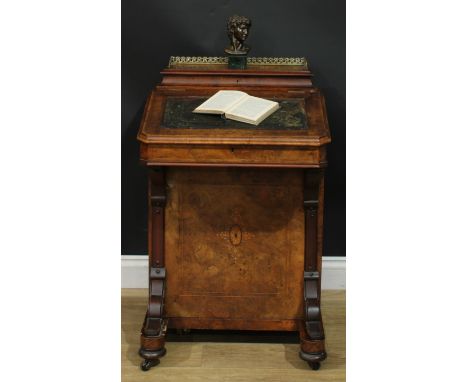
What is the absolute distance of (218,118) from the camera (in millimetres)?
4066

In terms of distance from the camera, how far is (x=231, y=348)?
448 cm

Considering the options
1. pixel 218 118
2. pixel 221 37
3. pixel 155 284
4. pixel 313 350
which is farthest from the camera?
pixel 221 37

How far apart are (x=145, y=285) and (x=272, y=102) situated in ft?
4.02

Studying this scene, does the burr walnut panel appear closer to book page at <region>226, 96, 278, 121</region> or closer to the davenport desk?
the davenport desk

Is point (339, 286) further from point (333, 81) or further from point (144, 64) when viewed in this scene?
point (144, 64)

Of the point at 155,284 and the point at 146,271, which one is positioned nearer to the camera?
the point at 155,284

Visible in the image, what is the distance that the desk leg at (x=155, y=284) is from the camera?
14.1 ft

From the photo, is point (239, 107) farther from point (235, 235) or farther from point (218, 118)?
point (235, 235)

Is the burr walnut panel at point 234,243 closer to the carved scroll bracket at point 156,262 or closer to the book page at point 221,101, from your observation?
the carved scroll bracket at point 156,262

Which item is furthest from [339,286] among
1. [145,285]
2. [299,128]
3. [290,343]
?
[299,128]

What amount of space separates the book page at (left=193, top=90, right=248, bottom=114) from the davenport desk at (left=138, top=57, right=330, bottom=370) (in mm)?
71

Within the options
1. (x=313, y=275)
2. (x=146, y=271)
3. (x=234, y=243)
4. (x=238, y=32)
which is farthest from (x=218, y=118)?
(x=146, y=271)

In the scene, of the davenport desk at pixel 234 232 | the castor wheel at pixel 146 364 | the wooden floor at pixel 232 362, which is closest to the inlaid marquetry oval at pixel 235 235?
the davenport desk at pixel 234 232

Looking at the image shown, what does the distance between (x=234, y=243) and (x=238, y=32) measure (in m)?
0.80
